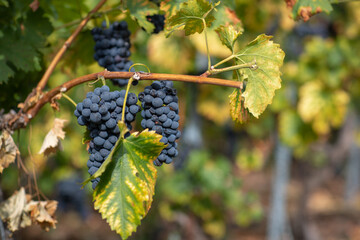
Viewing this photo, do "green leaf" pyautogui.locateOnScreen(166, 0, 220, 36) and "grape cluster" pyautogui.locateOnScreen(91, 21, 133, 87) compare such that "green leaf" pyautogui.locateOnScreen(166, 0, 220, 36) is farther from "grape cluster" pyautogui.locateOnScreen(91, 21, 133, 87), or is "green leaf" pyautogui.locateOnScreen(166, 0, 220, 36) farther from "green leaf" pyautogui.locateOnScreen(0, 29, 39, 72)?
"green leaf" pyautogui.locateOnScreen(0, 29, 39, 72)

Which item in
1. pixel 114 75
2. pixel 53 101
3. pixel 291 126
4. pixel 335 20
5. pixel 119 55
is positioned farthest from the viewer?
pixel 335 20

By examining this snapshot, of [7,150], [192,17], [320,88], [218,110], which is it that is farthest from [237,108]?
[218,110]

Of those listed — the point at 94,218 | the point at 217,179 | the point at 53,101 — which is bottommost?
the point at 94,218

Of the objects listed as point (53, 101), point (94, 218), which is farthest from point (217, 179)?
point (94, 218)

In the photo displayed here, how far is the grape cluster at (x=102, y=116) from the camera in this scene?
38.1 inches

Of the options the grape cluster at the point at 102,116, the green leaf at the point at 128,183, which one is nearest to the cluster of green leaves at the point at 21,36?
the grape cluster at the point at 102,116

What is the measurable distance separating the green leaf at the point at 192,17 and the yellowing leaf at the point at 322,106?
299cm

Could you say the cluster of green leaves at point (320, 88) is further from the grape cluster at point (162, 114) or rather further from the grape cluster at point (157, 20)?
the grape cluster at point (162, 114)

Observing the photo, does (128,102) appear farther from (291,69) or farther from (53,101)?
(291,69)

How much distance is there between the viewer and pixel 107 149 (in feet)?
3.31

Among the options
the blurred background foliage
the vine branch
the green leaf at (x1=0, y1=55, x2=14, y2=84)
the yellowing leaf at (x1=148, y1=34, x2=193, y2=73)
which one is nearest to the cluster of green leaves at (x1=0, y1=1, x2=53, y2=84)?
the green leaf at (x1=0, y1=55, x2=14, y2=84)

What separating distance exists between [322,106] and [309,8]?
105 inches

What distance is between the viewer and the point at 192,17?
3.45 ft

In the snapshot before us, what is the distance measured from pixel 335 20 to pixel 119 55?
4506 mm
